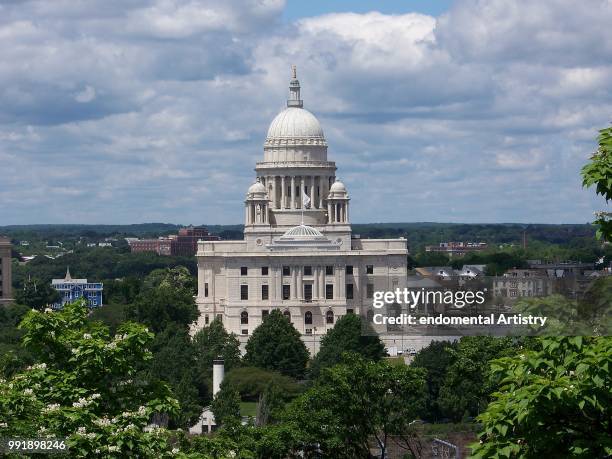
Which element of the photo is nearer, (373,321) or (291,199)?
(373,321)

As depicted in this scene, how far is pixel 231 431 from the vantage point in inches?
2502

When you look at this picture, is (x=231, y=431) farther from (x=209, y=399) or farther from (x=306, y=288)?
(x=306, y=288)

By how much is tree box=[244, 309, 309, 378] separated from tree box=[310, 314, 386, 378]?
1352 mm

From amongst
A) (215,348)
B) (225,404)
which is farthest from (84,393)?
(215,348)

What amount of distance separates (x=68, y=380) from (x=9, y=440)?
3.11 meters

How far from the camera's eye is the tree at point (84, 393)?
117 ft

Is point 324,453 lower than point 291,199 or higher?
lower

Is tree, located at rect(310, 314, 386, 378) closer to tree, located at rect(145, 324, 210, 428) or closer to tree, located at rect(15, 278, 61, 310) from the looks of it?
tree, located at rect(145, 324, 210, 428)

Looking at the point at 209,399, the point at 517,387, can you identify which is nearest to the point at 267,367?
the point at 209,399

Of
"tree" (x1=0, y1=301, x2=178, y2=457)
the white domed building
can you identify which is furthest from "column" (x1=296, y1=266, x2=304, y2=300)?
"tree" (x1=0, y1=301, x2=178, y2=457)

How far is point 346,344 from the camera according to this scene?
11919 centimetres

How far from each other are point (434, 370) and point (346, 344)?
16.9 metres

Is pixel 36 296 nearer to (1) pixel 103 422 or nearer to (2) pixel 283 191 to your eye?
(2) pixel 283 191

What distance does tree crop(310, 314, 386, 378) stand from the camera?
114688mm
